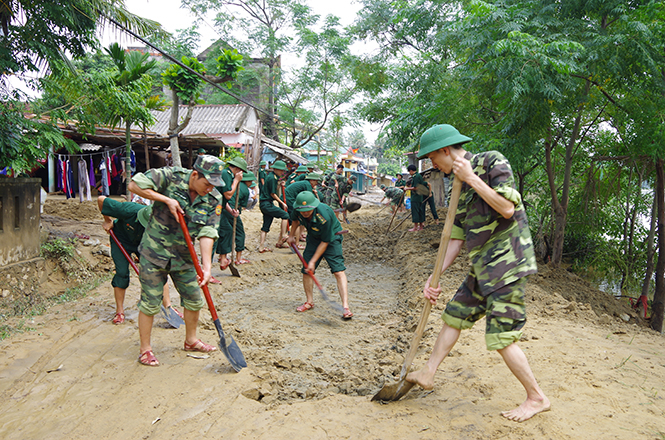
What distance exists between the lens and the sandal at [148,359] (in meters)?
3.88

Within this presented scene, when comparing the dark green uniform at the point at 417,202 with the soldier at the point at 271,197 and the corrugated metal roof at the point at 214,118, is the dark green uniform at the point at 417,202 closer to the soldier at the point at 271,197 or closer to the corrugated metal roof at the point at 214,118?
the soldier at the point at 271,197

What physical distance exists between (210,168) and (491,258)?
2.31 m

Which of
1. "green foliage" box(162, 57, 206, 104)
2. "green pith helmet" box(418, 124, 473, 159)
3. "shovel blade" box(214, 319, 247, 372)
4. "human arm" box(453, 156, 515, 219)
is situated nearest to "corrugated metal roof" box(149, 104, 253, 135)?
"green foliage" box(162, 57, 206, 104)

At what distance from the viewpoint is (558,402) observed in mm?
2834

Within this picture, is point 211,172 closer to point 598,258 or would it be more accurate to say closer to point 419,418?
point 419,418

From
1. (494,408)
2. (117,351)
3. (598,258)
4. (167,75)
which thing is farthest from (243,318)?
(598,258)

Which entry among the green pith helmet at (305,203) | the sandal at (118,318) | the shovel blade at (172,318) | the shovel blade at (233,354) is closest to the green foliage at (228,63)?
the green pith helmet at (305,203)

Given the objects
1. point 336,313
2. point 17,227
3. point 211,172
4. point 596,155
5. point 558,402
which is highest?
point 596,155

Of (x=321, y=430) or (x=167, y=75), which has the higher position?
(x=167, y=75)

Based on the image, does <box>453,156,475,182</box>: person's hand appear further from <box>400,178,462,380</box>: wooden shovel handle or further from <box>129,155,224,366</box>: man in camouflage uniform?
<box>129,155,224,366</box>: man in camouflage uniform

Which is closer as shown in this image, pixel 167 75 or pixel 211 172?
pixel 211 172

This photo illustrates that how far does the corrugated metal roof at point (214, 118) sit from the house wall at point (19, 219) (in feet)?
50.2

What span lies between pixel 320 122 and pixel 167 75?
15371mm

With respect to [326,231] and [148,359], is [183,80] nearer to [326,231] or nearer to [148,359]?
[326,231]
